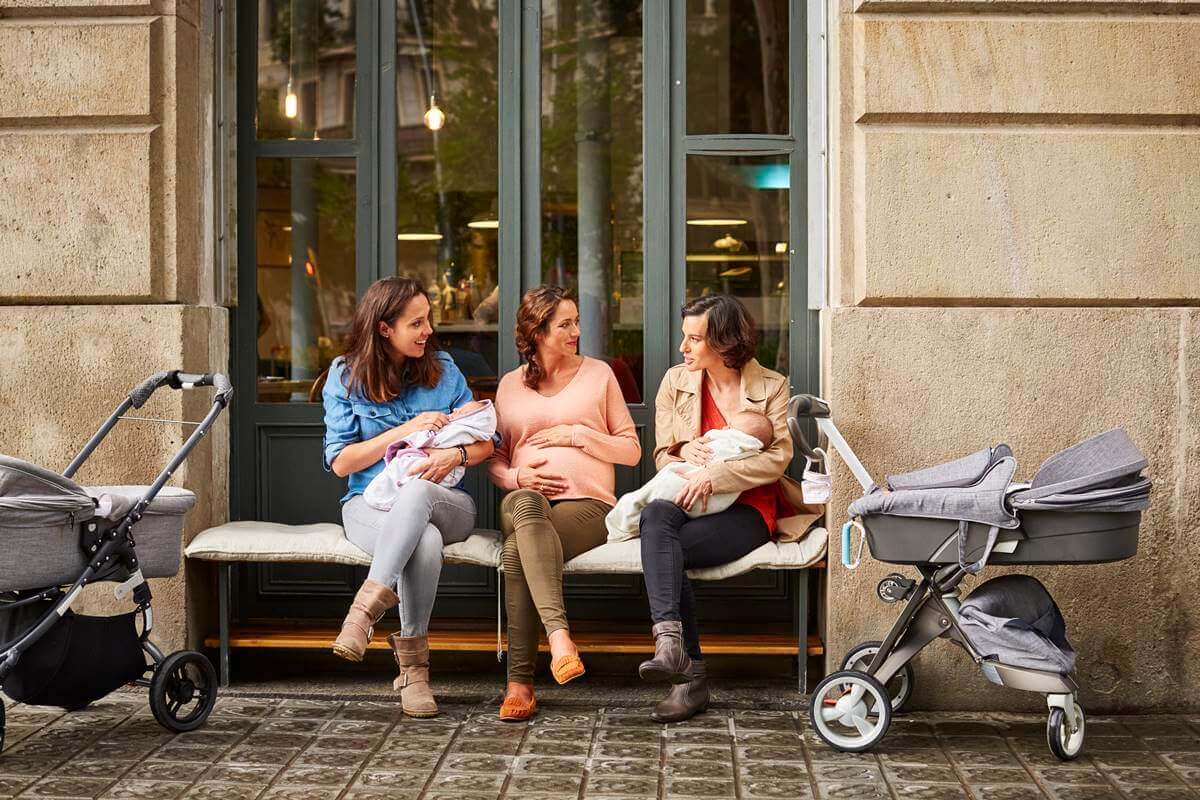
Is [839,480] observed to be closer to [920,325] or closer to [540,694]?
[920,325]

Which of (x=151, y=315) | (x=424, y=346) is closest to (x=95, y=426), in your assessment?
(x=151, y=315)

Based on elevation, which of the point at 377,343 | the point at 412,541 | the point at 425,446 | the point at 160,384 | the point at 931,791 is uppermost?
the point at 377,343

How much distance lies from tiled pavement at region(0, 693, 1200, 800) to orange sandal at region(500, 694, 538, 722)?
0.05m

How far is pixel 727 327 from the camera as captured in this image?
219 inches

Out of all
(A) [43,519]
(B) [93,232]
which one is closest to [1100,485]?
(A) [43,519]

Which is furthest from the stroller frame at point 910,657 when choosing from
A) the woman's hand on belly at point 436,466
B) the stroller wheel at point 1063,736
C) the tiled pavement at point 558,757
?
the woman's hand on belly at point 436,466

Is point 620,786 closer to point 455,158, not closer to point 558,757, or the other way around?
point 558,757

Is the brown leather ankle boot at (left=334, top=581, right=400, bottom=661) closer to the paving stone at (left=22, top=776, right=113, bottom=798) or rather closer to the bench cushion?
the bench cushion

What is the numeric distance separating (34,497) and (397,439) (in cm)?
150

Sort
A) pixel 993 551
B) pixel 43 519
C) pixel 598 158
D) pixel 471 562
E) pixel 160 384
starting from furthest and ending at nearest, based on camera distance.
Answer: pixel 598 158 → pixel 471 562 → pixel 160 384 → pixel 993 551 → pixel 43 519

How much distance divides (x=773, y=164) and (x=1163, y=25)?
5.53ft

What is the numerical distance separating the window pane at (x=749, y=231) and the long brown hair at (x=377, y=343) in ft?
4.57

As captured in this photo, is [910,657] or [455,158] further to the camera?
[455,158]

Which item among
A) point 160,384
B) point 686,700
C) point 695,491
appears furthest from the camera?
point 695,491
